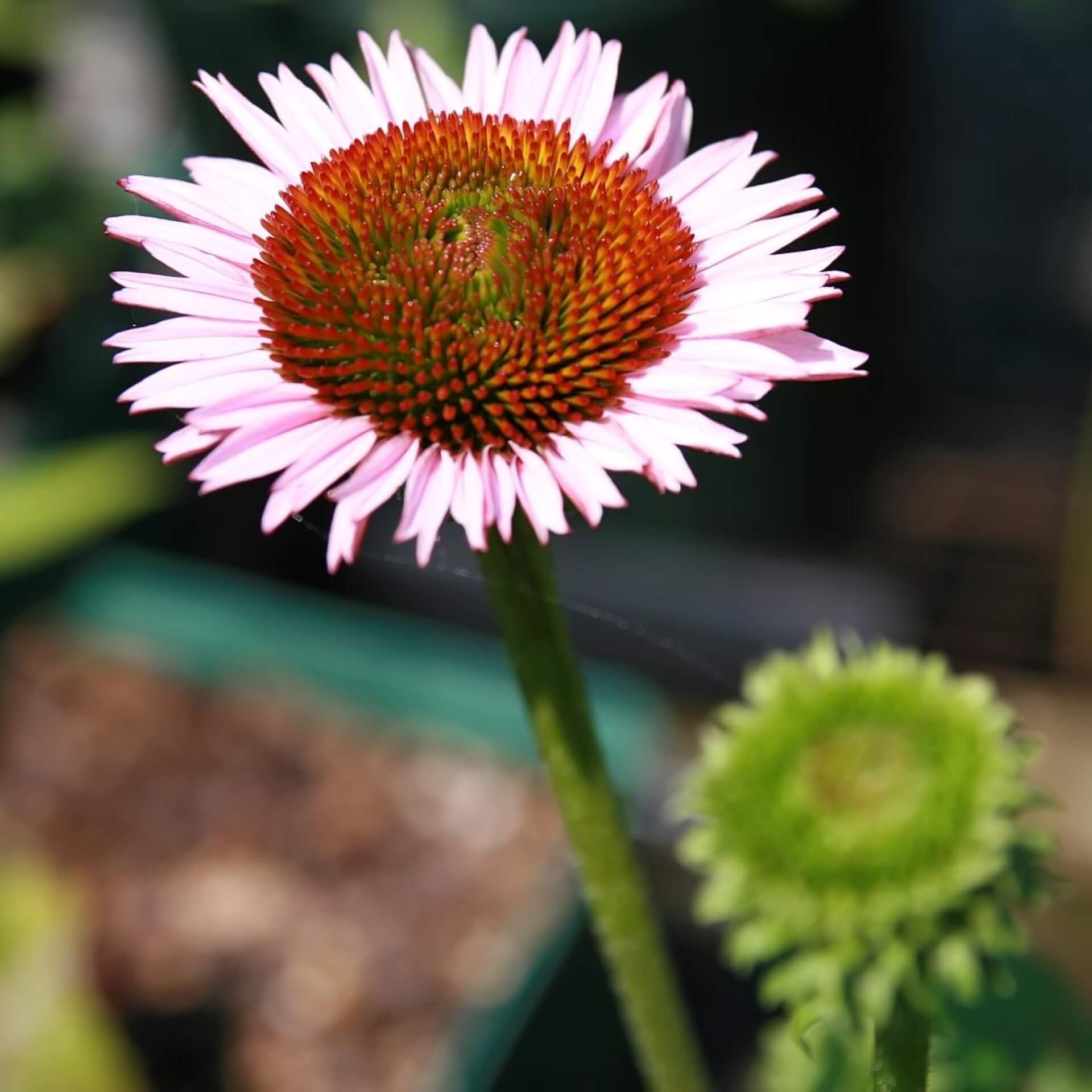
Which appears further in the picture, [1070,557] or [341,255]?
[1070,557]

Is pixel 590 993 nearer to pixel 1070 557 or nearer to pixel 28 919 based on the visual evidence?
pixel 28 919

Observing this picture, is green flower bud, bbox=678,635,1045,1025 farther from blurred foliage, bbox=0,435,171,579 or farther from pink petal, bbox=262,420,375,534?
blurred foliage, bbox=0,435,171,579

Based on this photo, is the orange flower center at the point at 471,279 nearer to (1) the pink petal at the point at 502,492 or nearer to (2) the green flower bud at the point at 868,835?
(1) the pink petal at the point at 502,492

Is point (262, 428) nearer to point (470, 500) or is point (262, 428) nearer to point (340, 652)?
point (470, 500)

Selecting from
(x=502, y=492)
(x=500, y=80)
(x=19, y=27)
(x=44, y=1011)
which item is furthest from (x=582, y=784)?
(x=19, y=27)

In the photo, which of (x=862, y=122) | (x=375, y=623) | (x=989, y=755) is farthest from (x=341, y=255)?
(x=862, y=122)

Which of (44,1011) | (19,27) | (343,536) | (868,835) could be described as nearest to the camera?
(343,536)
